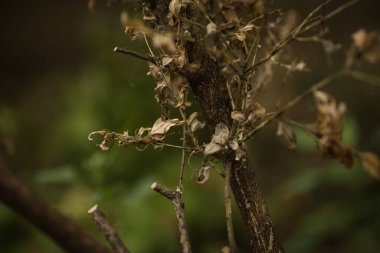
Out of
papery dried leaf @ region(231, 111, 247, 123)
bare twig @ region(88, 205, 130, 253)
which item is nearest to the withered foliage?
papery dried leaf @ region(231, 111, 247, 123)

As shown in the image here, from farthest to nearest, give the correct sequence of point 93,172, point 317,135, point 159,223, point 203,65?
point 159,223
point 93,172
point 203,65
point 317,135

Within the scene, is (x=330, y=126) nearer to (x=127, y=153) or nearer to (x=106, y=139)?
(x=106, y=139)

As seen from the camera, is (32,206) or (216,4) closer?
(32,206)

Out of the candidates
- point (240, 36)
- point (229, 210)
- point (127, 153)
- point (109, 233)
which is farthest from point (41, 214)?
point (127, 153)

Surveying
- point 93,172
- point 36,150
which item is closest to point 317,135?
point 93,172

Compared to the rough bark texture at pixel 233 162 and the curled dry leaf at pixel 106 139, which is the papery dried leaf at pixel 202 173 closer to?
the rough bark texture at pixel 233 162

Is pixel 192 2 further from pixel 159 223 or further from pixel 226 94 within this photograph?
pixel 159 223
